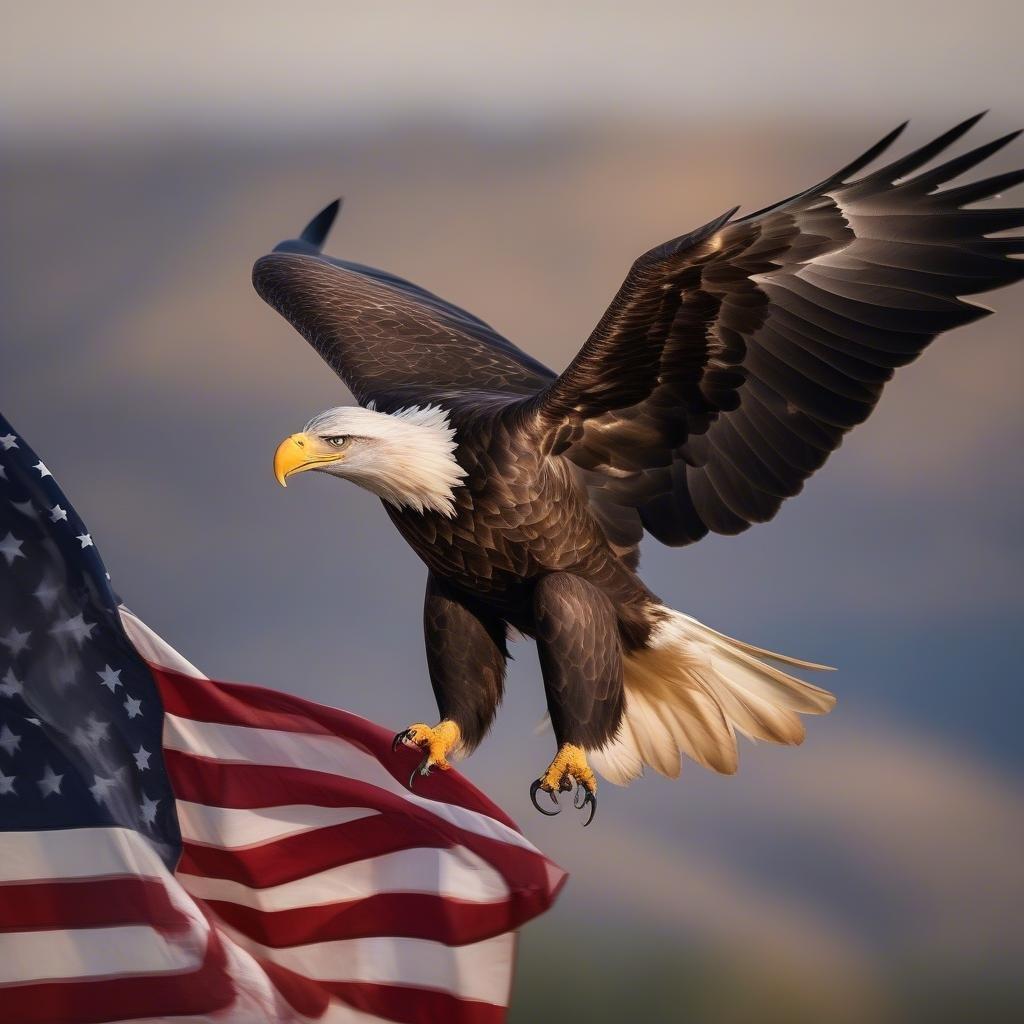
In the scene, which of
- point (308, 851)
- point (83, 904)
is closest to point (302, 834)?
point (308, 851)

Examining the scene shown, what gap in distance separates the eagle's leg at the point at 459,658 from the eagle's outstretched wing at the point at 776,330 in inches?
16.1

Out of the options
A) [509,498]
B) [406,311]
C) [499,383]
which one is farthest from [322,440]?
[406,311]

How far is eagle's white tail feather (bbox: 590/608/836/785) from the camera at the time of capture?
3.96 m

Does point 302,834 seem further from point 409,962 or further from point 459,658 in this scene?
point 459,658

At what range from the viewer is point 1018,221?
3.39m

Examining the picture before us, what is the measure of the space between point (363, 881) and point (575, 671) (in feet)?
2.06

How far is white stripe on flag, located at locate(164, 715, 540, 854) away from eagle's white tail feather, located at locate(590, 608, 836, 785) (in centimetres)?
55

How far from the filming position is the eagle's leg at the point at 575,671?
3.52 metres

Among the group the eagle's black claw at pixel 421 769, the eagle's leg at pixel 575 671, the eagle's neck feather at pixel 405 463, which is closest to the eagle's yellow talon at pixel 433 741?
the eagle's black claw at pixel 421 769

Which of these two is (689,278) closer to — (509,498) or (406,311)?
(509,498)

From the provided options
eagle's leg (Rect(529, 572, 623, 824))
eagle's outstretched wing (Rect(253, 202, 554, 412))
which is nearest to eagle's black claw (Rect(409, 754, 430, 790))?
eagle's leg (Rect(529, 572, 623, 824))

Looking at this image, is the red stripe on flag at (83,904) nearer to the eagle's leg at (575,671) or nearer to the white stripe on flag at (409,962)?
the white stripe on flag at (409,962)

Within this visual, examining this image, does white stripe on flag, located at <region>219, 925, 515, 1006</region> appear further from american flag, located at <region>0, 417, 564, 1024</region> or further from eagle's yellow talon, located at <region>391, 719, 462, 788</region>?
eagle's yellow talon, located at <region>391, 719, 462, 788</region>

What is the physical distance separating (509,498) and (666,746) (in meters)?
0.89
